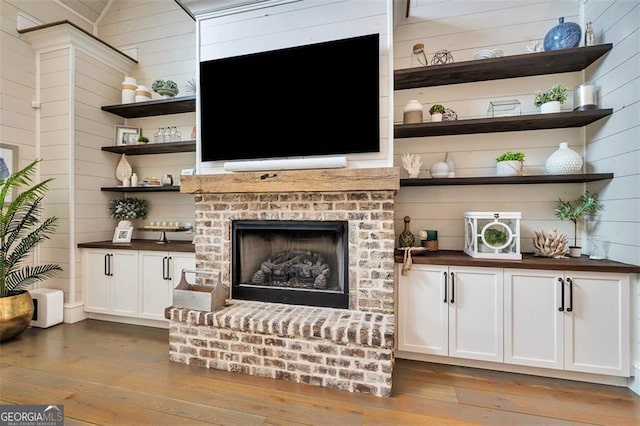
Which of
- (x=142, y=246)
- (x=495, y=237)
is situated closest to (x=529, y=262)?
(x=495, y=237)

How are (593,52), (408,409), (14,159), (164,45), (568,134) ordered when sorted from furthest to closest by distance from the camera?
1. (164,45)
2. (14,159)
3. (568,134)
4. (593,52)
5. (408,409)

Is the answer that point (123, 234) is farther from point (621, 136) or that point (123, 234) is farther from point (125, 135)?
point (621, 136)

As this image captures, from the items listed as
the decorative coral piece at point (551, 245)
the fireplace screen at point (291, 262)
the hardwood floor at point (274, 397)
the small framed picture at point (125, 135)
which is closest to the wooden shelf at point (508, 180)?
the decorative coral piece at point (551, 245)

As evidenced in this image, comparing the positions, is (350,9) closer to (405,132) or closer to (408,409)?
(405,132)

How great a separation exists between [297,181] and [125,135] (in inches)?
103

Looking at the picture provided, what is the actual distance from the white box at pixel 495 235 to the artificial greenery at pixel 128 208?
357 cm

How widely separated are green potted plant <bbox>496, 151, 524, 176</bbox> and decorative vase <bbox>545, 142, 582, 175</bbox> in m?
0.21

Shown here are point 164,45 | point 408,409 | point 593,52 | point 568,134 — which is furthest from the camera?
point 164,45

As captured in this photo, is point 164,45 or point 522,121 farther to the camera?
point 164,45

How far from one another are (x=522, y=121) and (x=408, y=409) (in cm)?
227

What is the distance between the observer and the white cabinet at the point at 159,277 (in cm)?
302

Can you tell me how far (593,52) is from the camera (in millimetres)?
2230

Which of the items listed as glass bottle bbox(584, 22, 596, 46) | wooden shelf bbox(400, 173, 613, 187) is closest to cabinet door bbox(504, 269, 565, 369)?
wooden shelf bbox(400, 173, 613, 187)

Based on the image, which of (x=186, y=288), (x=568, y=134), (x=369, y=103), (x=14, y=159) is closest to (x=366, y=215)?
(x=369, y=103)
